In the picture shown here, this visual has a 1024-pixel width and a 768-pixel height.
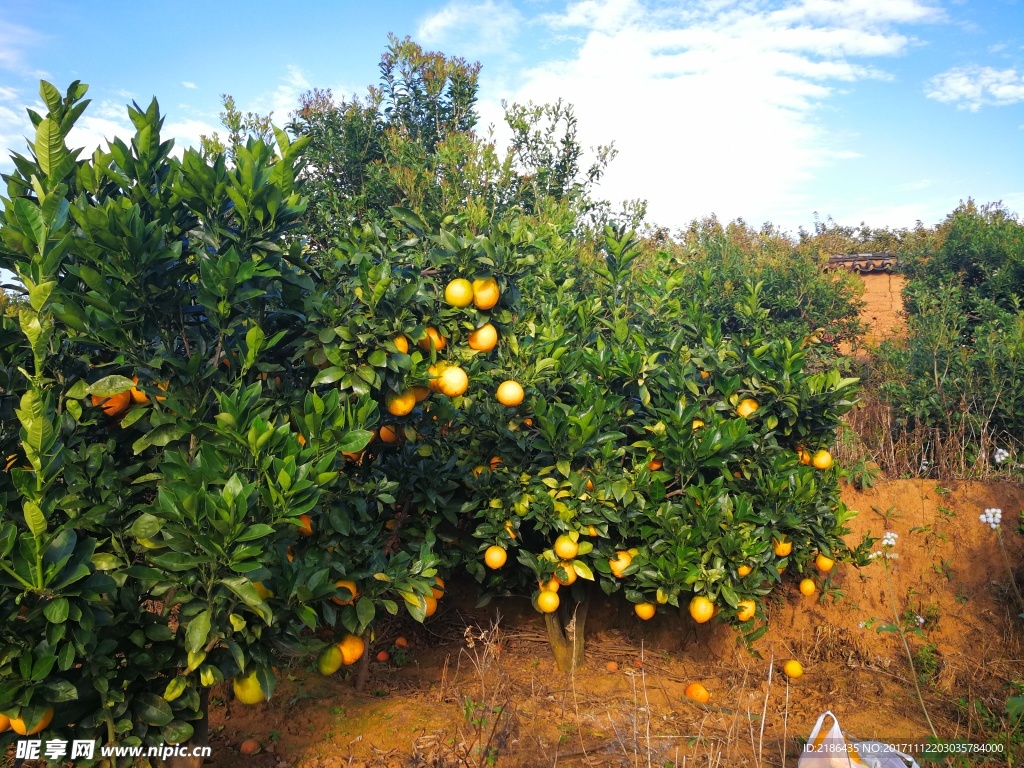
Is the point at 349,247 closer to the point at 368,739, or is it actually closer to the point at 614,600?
the point at 368,739

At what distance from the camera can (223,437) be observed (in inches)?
87.7

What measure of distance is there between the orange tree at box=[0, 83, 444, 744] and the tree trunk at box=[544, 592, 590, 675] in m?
1.68

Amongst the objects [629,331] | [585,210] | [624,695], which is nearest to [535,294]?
[629,331]

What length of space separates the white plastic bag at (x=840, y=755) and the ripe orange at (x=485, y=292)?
2027 millimetres

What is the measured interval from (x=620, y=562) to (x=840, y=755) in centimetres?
132

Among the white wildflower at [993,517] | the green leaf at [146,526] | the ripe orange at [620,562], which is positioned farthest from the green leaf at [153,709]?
the white wildflower at [993,517]

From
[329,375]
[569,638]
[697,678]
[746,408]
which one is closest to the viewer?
[329,375]

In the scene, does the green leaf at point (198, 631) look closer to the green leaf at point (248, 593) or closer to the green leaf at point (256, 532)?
the green leaf at point (248, 593)

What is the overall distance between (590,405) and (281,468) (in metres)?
1.82

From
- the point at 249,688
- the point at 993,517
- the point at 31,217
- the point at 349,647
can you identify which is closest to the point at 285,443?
the point at 249,688

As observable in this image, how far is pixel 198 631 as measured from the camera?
1944 mm

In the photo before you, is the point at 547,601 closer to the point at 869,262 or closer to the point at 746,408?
the point at 746,408

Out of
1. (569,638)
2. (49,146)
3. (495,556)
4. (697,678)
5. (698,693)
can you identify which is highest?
(49,146)

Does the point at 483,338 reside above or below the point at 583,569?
above
